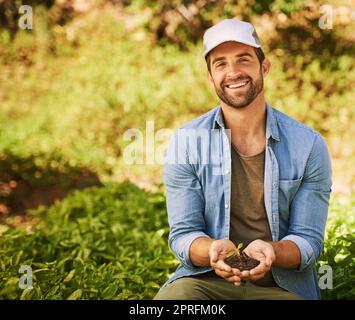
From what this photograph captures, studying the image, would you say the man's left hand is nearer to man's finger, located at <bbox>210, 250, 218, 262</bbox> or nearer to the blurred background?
man's finger, located at <bbox>210, 250, 218, 262</bbox>

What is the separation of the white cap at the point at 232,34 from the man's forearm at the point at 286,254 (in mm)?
829

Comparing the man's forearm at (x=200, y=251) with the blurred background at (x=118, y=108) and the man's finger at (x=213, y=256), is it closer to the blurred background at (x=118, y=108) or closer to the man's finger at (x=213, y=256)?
the man's finger at (x=213, y=256)

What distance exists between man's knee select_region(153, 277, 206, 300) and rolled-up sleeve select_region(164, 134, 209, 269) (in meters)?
0.07

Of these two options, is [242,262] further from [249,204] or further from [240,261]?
[249,204]

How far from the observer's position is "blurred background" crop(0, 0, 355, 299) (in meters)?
4.34

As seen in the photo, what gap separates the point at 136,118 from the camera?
6.77 m

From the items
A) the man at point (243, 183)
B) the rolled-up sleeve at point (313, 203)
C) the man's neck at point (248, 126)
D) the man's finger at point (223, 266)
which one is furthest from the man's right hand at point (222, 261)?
the man's neck at point (248, 126)

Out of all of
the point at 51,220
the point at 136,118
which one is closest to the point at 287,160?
the point at 51,220

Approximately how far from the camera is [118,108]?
6.88m

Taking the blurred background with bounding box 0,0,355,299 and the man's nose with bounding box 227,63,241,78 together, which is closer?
the man's nose with bounding box 227,63,241,78

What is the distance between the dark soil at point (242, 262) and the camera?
7.97 ft

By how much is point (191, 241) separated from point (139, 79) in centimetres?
464

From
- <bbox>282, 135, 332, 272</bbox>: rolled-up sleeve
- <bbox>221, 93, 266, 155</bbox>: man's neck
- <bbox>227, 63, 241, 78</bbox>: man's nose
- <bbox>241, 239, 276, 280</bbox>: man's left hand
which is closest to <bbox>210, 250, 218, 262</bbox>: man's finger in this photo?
<bbox>241, 239, 276, 280</bbox>: man's left hand

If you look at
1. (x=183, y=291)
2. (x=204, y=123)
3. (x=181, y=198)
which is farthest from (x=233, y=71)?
(x=183, y=291)
